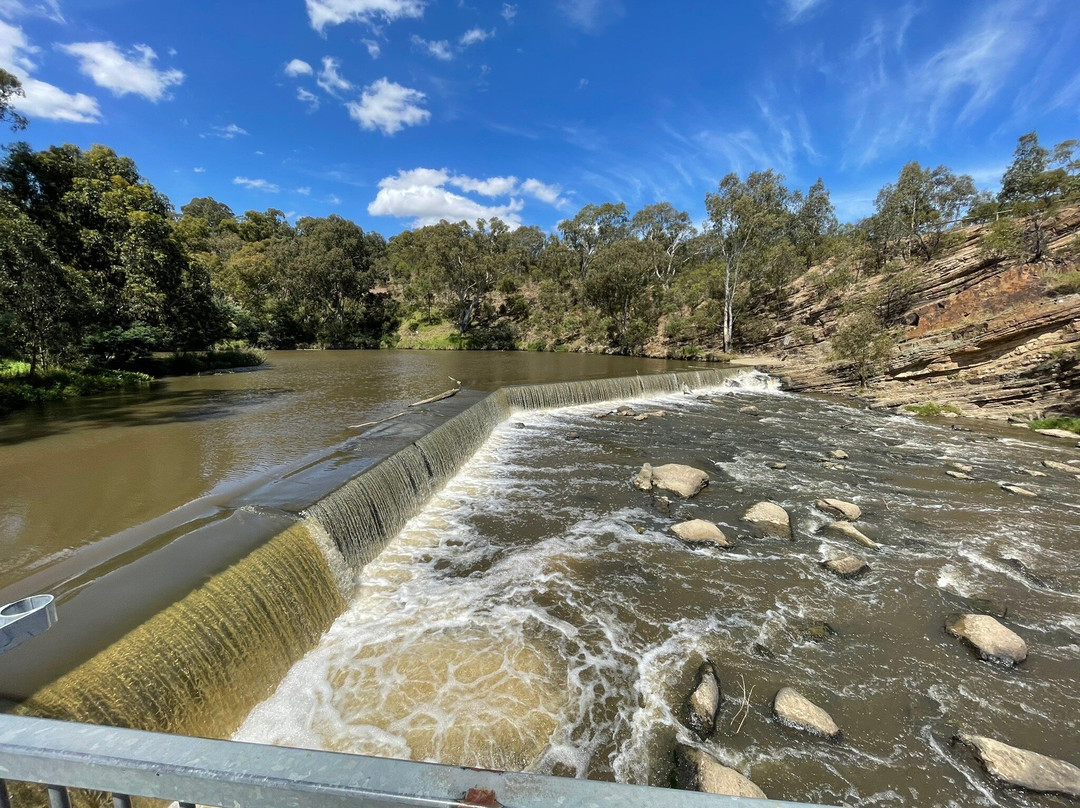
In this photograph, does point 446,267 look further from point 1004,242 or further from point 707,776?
point 707,776

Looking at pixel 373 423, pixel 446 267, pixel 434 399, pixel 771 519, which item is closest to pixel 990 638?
pixel 771 519

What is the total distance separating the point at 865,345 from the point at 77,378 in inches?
1316

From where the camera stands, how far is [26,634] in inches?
55.4

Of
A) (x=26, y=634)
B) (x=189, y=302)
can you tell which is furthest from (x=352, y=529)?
(x=189, y=302)

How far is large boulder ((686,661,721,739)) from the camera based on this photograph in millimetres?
4547

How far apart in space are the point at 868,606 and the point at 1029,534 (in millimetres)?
4600

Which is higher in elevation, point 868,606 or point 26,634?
point 26,634

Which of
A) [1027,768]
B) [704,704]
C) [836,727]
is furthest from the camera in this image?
[704,704]

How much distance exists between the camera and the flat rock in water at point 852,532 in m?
7.92

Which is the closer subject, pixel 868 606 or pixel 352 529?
pixel 868 606

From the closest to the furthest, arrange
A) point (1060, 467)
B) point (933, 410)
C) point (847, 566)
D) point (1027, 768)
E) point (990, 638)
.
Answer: point (1027, 768) < point (990, 638) < point (847, 566) < point (1060, 467) < point (933, 410)

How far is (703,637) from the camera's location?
5.78 m

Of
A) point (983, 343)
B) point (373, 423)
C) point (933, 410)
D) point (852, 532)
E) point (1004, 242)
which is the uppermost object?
point (1004, 242)

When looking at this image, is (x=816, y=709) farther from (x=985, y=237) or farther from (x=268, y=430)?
(x=985, y=237)
